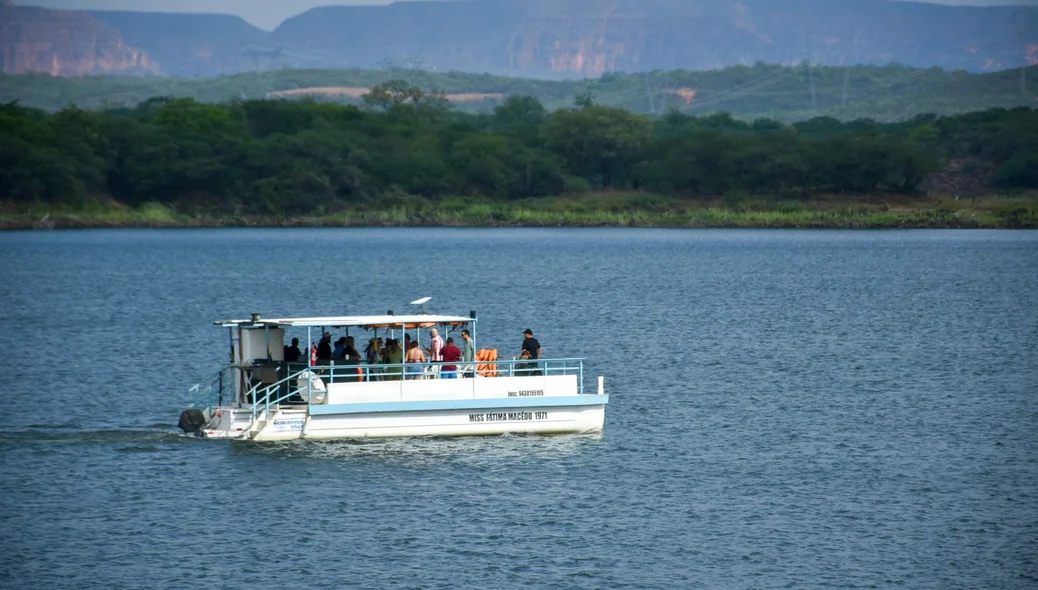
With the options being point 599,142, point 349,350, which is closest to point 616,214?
point 599,142

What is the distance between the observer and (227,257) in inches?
4033

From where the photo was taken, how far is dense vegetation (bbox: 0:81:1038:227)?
137125 millimetres

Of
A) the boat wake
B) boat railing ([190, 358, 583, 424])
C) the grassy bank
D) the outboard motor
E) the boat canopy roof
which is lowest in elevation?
the grassy bank

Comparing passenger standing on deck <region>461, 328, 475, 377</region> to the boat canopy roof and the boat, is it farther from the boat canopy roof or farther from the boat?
the boat canopy roof

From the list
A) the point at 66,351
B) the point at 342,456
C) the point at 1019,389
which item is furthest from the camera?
the point at 66,351

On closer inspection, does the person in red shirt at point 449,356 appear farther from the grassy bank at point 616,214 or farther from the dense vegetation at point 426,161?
the dense vegetation at point 426,161

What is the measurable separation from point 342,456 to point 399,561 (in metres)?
6.22

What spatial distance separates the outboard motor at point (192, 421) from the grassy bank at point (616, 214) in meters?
107

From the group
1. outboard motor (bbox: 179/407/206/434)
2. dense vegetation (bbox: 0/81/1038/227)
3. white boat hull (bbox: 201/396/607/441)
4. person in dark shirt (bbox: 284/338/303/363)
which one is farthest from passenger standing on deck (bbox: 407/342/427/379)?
dense vegetation (bbox: 0/81/1038/227)

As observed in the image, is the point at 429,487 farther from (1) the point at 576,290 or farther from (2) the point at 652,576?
(1) the point at 576,290

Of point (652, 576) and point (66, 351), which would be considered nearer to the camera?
point (652, 576)

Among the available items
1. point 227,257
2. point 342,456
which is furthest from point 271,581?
point 227,257

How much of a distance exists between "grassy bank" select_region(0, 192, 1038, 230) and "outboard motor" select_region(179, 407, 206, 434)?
10671 cm

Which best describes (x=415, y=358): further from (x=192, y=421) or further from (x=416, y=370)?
(x=192, y=421)
